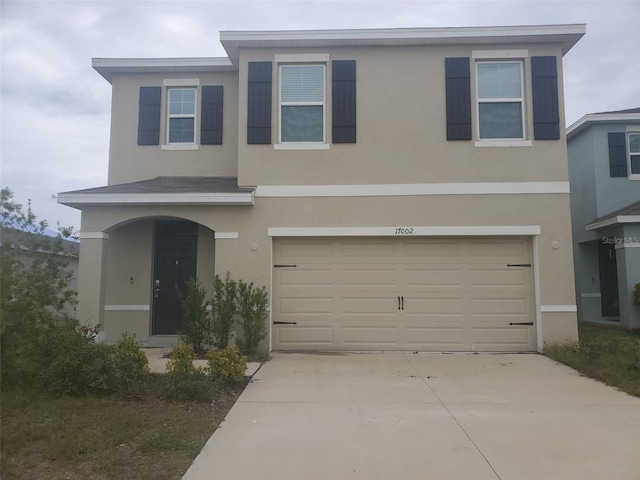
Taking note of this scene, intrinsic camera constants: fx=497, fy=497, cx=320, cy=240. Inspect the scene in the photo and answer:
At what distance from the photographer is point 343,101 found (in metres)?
10.1

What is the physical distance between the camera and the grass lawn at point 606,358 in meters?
7.39

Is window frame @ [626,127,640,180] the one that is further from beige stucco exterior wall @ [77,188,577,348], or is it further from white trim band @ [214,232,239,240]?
white trim band @ [214,232,239,240]

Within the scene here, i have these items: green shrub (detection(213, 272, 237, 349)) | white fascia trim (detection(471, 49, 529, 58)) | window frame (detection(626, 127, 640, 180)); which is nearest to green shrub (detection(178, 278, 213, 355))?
green shrub (detection(213, 272, 237, 349))

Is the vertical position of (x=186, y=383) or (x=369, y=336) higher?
(x=369, y=336)

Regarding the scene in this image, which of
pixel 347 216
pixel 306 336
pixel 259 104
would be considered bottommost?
pixel 306 336

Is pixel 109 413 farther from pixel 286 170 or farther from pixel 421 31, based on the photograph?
pixel 421 31

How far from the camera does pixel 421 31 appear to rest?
9.89 metres

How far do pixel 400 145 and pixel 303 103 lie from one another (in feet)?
7.08

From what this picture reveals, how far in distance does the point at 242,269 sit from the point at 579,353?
6376mm

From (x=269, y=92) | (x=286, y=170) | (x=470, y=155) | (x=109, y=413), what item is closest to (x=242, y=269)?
(x=286, y=170)

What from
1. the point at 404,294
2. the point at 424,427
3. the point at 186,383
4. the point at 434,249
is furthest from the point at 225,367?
the point at 434,249

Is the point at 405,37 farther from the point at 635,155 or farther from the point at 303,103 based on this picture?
the point at 635,155

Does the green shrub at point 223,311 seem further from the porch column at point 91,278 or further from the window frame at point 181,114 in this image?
the window frame at point 181,114

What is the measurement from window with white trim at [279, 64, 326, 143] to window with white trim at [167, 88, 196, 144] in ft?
8.46
